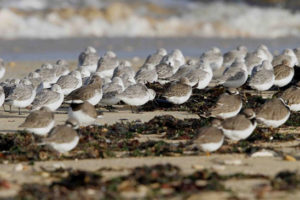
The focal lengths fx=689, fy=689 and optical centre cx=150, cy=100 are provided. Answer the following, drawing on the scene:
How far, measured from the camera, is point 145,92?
13.3 meters

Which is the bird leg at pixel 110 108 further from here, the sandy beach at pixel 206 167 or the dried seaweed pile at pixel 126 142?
the sandy beach at pixel 206 167

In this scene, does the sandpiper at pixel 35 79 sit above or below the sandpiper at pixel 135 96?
below

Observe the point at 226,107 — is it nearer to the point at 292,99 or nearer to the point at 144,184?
the point at 292,99

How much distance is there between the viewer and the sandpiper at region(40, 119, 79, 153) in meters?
9.30

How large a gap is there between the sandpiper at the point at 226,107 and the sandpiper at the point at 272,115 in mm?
791

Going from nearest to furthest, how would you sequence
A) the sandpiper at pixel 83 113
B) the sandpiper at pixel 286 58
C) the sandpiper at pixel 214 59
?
1. the sandpiper at pixel 83 113
2. the sandpiper at pixel 286 58
3. the sandpiper at pixel 214 59

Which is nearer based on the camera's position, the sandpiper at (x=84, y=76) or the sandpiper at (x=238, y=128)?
the sandpiper at (x=238, y=128)

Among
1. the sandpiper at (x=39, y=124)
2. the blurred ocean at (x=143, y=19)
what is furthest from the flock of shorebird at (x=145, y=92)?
the blurred ocean at (x=143, y=19)

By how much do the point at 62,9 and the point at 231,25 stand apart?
8783 mm

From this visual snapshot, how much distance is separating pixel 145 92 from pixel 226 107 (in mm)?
Answer: 2225

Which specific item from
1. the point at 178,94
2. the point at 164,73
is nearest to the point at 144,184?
the point at 178,94

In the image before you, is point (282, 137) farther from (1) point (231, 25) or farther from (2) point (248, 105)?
(1) point (231, 25)

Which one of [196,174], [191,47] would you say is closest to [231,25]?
[191,47]

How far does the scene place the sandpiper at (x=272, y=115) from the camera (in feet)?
35.0
